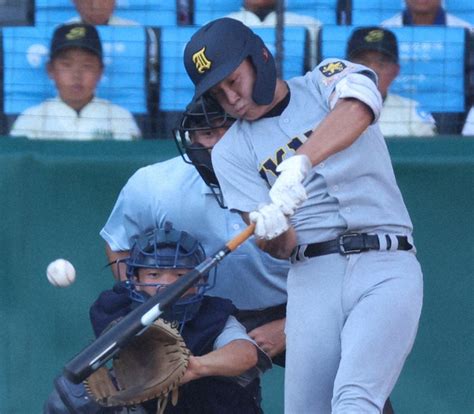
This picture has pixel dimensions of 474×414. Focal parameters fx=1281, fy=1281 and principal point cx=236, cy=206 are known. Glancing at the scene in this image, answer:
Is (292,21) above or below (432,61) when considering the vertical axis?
above

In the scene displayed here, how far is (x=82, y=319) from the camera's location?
513 centimetres

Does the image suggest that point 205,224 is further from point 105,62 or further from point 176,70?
point 105,62

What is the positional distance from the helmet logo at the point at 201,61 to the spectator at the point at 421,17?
1.68 meters

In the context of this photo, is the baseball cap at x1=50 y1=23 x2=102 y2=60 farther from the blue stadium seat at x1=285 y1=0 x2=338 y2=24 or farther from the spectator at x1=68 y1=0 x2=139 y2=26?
the blue stadium seat at x1=285 y1=0 x2=338 y2=24

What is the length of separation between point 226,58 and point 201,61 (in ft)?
0.27

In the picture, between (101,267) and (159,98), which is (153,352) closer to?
(101,267)

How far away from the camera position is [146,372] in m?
4.00

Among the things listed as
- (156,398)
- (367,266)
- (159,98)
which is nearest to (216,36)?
(367,266)

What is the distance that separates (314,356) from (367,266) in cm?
30

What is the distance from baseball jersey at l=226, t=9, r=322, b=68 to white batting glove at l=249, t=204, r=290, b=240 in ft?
6.18

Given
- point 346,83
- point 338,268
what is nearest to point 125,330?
point 338,268

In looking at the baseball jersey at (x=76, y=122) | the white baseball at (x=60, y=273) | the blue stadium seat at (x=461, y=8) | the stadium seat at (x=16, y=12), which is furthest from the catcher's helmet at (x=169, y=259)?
the blue stadium seat at (x=461, y=8)

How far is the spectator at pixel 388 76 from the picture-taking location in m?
5.19

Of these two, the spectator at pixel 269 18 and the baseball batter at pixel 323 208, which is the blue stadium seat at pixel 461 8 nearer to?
the spectator at pixel 269 18
